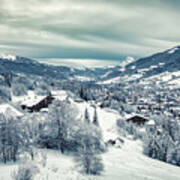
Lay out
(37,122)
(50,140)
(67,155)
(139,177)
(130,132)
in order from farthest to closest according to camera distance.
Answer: (130,132), (37,122), (50,140), (67,155), (139,177)

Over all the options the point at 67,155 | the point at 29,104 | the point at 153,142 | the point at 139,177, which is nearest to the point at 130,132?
the point at 153,142

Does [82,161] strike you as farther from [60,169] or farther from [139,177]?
[139,177]

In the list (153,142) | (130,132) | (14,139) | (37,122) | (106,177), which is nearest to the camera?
(106,177)

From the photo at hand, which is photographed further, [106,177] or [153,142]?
[153,142]

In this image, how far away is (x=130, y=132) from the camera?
271 feet

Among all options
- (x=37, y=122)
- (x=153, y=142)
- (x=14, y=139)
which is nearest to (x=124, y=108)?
(x=153, y=142)

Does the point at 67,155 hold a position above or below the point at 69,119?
below

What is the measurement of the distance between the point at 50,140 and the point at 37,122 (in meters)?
4.71

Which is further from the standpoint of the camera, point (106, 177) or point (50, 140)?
point (50, 140)

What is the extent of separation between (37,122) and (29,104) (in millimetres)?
62981

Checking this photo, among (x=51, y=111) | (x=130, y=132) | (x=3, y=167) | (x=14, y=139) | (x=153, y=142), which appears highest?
(x=51, y=111)

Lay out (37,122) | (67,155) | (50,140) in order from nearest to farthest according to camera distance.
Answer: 1. (67,155)
2. (50,140)
3. (37,122)

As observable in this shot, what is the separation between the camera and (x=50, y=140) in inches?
1416

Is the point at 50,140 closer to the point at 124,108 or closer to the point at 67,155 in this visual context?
the point at 67,155
